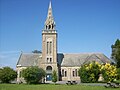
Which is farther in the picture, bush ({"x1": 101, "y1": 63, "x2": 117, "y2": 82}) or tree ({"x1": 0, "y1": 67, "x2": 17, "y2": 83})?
bush ({"x1": 101, "y1": 63, "x2": 117, "y2": 82})

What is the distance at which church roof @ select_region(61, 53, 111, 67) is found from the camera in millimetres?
81281

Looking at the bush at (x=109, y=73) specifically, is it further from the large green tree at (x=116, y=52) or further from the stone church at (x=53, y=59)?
the stone church at (x=53, y=59)

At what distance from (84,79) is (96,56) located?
648 inches

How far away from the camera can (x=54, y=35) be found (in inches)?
3103

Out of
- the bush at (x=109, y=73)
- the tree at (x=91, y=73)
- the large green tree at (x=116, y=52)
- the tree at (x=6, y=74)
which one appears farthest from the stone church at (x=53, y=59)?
the tree at (x=6, y=74)

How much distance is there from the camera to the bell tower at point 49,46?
258 ft

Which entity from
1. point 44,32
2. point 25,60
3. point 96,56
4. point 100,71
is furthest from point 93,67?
point 25,60

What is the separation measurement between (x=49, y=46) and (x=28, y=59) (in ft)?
34.4

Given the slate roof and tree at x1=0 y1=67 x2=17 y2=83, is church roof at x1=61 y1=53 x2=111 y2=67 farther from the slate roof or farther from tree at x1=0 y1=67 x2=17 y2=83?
tree at x1=0 y1=67 x2=17 y2=83

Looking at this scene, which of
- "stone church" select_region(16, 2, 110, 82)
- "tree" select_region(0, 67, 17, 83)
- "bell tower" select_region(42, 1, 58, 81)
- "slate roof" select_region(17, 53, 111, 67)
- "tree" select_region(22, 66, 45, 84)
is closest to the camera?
"tree" select_region(22, 66, 45, 84)

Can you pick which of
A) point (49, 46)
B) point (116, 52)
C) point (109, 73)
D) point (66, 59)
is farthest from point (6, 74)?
point (116, 52)

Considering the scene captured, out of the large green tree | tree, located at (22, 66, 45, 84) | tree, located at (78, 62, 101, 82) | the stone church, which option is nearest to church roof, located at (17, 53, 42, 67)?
the stone church

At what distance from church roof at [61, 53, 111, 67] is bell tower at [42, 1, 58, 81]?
5.65m

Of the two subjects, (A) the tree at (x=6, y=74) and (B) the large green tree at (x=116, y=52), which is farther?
(B) the large green tree at (x=116, y=52)
